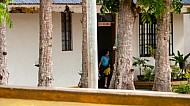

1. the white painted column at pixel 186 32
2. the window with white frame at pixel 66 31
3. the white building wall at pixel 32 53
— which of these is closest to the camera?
the white building wall at pixel 32 53

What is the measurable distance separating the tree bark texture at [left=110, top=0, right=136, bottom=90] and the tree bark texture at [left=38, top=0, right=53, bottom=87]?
7.82 ft

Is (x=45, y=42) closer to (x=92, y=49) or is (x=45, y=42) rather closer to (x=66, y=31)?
(x=92, y=49)

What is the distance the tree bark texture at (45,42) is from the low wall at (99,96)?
7748mm

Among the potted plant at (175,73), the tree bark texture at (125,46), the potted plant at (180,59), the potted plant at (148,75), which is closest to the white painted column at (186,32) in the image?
the potted plant at (180,59)

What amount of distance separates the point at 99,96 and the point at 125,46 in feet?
31.4

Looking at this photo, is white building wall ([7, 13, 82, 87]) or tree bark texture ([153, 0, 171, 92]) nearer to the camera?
tree bark texture ([153, 0, 171, 92])

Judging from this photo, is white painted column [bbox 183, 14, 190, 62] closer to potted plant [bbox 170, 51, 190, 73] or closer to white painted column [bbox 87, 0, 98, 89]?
potted plant [bbox 170, 51, 190, 73]

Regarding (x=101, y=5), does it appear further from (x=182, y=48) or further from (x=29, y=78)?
(x=182, y=48)

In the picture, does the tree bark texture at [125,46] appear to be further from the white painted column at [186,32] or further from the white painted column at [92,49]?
the white painted column at [186,32]

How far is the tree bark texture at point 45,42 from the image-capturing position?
536 inches

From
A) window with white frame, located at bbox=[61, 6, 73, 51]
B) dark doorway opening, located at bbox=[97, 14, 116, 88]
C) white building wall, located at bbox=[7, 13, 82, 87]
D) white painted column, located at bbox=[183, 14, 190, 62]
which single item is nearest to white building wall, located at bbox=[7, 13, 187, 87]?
white building wall, located at bbox=[7, 13, 82, 87]

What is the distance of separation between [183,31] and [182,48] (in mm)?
800

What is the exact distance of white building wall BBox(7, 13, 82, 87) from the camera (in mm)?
17734

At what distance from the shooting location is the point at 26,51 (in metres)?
18.1
